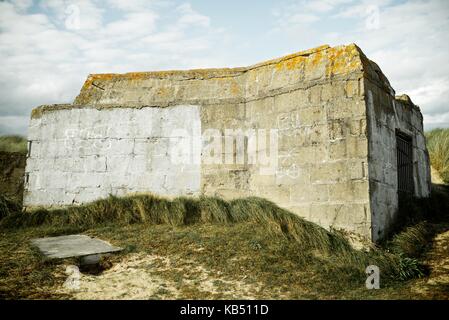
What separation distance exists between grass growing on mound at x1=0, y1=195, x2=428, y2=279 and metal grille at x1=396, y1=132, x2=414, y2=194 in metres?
2.24

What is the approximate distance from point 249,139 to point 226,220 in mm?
1620

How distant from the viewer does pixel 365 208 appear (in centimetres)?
515

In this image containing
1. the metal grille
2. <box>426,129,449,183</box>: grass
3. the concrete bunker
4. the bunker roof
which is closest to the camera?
the concrete bunker

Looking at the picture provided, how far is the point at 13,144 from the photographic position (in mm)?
13172

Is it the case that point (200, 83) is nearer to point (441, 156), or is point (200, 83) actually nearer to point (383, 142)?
point (383, 142)

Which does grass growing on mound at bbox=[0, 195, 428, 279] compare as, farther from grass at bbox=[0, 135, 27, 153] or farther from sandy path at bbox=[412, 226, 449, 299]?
grass at bbox=[0, 135, 27, 153]

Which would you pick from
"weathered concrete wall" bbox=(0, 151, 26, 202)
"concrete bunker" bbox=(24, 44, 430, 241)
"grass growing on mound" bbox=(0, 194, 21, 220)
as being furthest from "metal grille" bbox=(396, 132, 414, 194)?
"weathered concrete wall" bbox=(0, 151, 26, 202)

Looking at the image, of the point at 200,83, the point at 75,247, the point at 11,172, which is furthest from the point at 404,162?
the point at 11,172

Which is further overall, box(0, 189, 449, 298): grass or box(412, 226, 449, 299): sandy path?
box(0, 189, 449, 298): grass

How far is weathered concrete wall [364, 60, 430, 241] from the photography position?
5.34 metres

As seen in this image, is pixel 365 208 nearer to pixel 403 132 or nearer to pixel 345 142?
pixel 345 142
